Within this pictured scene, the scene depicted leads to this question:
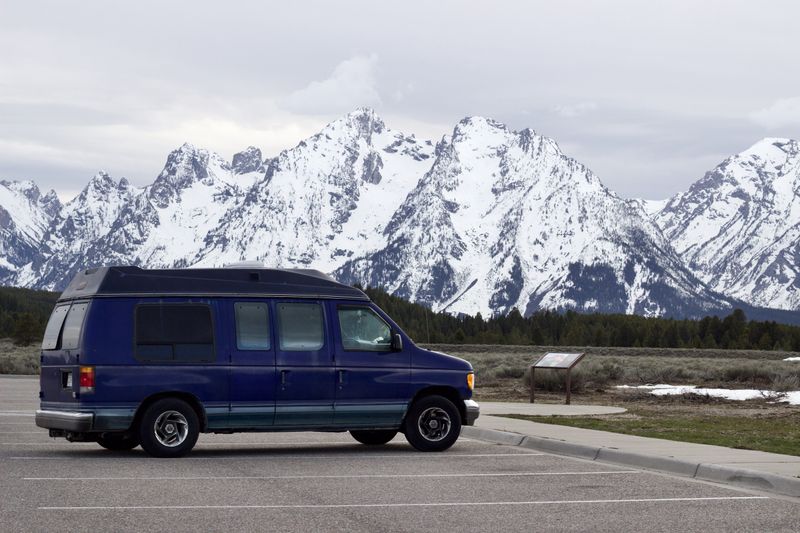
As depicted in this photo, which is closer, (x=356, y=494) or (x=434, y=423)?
(x=356, y=494)

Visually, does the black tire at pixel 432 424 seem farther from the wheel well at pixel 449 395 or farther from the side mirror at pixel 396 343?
the side mirror at pixel 396 343

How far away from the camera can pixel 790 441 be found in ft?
67.0

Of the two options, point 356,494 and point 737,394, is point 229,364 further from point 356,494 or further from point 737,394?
point 737,394

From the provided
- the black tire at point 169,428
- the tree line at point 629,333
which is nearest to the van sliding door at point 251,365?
the black tire at point 169,428

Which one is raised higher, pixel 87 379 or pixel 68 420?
pixel 87 379

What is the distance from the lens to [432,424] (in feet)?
65.2

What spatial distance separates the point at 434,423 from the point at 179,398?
3717mm

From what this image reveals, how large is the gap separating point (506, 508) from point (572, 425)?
1080 cm

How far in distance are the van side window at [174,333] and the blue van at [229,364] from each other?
14 millimetres

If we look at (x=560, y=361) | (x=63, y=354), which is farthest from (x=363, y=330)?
(x=560, y=361)

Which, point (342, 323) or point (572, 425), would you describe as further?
point (572, 425)

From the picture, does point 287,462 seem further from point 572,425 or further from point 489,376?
point 489,376

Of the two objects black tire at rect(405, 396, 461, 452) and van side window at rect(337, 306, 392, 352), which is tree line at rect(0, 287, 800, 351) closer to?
van side window at rect(337, 306, 392, 352)

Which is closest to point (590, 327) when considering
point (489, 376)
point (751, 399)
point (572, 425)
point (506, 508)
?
point (489, 376)
